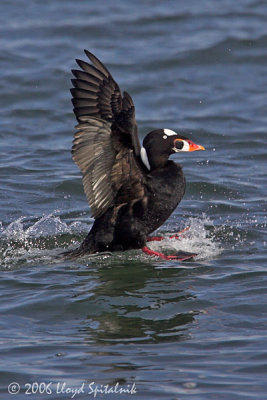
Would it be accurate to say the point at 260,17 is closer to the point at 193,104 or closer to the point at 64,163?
the point at 193,104

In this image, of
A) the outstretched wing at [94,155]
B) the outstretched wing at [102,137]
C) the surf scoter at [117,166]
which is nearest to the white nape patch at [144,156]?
the surf scoter at [117,166]

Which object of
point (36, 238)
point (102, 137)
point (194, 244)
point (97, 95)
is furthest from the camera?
point (36, 238)

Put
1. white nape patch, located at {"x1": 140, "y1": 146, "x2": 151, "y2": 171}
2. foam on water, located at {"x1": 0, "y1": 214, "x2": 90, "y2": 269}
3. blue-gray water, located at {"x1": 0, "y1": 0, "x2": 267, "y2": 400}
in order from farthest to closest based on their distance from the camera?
foam on water, located at {"x1": 0, "y1": 214, "x2": 90, "y2": 269} < white nape patch, located at {"x1": 140, "y1": 146, "x2": 151, "y2": 171} < blue-gray water, located at {"x1": 0, "y1": 0, "x2": 267, "y2": 400}

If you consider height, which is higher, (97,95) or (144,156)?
(97,95)

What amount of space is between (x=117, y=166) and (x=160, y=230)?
1285 mm

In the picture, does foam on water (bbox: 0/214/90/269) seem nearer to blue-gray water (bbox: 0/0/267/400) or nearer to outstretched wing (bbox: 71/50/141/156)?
blue-gray water (bbox: 0/0/267/400)

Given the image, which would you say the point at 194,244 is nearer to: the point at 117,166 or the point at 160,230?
the point at 160,230

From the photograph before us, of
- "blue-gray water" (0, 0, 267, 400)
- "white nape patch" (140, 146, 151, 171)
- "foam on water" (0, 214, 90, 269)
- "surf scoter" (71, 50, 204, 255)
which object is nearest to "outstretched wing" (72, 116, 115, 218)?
"surf scoter" (71, 50, 204, 255)

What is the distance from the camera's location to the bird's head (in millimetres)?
6277

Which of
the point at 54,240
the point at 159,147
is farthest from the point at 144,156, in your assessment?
the point at 54,240

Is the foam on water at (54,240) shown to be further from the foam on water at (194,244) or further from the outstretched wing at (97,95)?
the outstretched wing at (97,95)

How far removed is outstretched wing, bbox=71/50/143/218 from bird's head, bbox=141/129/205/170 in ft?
0.58

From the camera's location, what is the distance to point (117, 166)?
6.07 meters

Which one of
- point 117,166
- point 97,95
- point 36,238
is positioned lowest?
point 36,238
